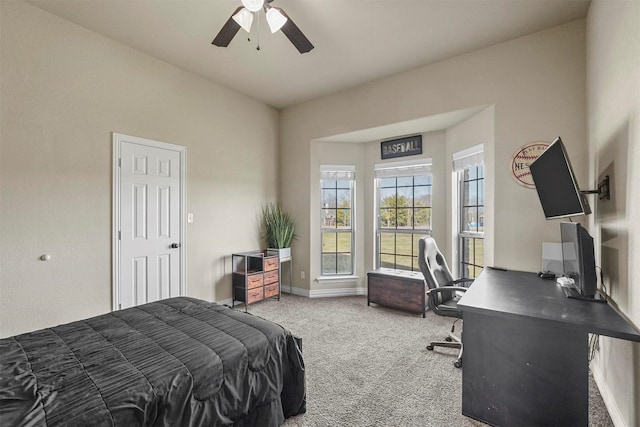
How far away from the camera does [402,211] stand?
459 centimetres

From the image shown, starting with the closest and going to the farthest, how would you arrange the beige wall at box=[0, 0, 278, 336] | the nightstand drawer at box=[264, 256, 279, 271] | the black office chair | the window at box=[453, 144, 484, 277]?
the beige wall at box=[0, 0, 278, 336], the black office chair, the window at box=[453, 144, 484, 277], the nightstand drawer at box=[264, 256, 279, 271]

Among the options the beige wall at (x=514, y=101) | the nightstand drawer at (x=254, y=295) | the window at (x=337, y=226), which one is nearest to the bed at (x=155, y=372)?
the nightstand drawer at (x=254, y=295)

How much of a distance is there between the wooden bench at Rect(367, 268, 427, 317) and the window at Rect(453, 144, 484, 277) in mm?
653

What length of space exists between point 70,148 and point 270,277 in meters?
2.76

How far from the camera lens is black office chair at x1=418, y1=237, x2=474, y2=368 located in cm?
258

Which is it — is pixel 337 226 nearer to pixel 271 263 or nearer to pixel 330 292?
pixel 330 292

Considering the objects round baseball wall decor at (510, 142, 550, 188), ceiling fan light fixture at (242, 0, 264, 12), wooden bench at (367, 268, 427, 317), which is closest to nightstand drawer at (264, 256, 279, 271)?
wooden bench at (367, 268, 427, 317)

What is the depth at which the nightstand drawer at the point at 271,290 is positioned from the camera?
427cm

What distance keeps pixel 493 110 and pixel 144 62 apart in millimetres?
3970

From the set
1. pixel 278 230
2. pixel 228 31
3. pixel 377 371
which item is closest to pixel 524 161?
pixel 377 371

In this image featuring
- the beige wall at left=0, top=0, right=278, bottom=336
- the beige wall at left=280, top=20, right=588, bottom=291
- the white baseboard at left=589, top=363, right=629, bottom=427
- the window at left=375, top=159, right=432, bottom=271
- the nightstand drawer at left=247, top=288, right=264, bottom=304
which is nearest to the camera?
the white baseboard at left=589, top=363, right=629, bottom=427

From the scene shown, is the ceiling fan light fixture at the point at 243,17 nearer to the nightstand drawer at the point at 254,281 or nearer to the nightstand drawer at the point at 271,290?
the nightstand drawer at the point at 254,281

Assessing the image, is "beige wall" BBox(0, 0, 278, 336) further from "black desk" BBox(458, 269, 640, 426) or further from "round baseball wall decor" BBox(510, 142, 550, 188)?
"round baseball wall decor" BBox(510, 142, 550, 188)

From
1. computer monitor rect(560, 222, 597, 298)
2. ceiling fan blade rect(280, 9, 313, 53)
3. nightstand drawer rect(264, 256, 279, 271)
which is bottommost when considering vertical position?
nightstand drawer rect(264, 256, 279, 271)
